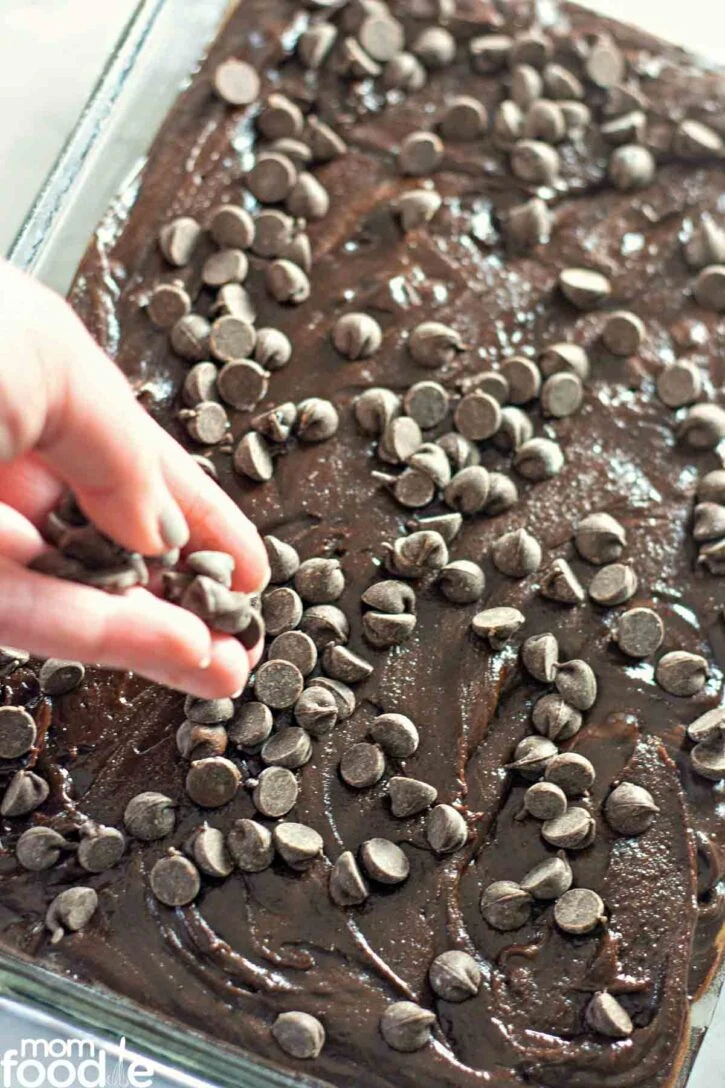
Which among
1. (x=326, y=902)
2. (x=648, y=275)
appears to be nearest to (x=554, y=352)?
(x=648, y=275)

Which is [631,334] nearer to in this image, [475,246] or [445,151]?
[475,246]

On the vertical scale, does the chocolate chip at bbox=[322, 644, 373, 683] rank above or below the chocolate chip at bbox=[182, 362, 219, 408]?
below

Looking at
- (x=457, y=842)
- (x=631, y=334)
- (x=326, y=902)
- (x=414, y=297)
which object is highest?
(x=631, y=334)

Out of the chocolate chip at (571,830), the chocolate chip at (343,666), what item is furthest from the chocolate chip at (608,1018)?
the chocolate chip at (343,666)

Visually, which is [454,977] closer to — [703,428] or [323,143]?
[703,428]

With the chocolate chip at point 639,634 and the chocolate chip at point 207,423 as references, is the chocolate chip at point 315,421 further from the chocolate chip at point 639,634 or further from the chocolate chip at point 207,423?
the chocolate chip at point 639,634

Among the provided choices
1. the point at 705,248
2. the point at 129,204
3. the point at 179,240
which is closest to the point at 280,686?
the point at 179,240

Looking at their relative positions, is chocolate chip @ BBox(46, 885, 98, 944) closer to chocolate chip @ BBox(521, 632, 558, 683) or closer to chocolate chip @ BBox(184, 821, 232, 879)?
chocolate chip @ BBox(184, 821, 232, 879)

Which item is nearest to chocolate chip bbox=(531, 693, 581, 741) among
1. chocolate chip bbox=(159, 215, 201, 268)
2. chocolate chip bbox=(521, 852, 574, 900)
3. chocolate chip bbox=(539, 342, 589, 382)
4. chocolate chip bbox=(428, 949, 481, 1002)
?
chocolate chip bbox=(521, 852, 574, 900)
